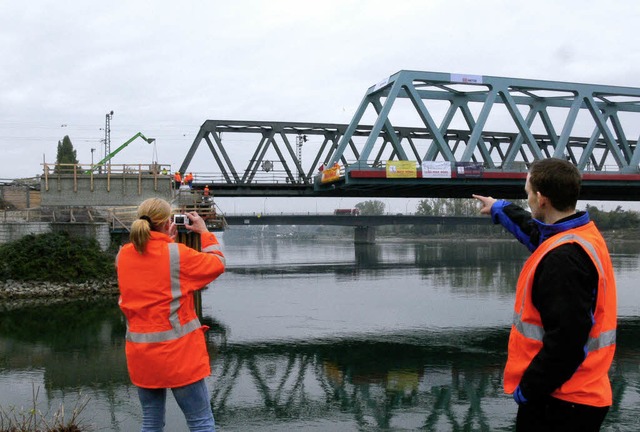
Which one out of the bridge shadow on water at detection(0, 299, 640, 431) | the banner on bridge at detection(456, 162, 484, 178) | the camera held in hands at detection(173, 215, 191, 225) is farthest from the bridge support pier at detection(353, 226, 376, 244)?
the camera held in hands at detection(173, 215, 191, 225)

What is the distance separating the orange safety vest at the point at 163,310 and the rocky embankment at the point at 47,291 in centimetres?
2704

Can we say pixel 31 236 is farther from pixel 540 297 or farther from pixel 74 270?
pixel 540 297

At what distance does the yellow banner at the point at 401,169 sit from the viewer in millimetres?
29594

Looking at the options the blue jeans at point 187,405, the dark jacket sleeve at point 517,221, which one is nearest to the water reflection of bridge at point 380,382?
the blue jeans at point 187,405

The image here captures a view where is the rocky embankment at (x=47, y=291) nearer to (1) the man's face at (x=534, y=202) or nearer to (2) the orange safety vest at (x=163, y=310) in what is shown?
(2) the orange safety vest at (x=163, y=310)

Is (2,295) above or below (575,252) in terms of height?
below

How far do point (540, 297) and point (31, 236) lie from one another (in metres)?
33.7

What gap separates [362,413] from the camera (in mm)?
11672

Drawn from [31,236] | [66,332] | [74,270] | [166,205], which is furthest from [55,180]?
[166,205]

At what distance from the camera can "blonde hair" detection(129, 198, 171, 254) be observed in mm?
4438

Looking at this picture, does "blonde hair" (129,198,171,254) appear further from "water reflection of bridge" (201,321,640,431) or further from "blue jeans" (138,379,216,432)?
"water reflection of bridge" (201,321,640,431)

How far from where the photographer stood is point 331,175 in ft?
107

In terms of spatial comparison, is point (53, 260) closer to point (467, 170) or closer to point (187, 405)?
point (467, 170)

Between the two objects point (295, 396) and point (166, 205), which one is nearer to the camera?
point (166, 205)
